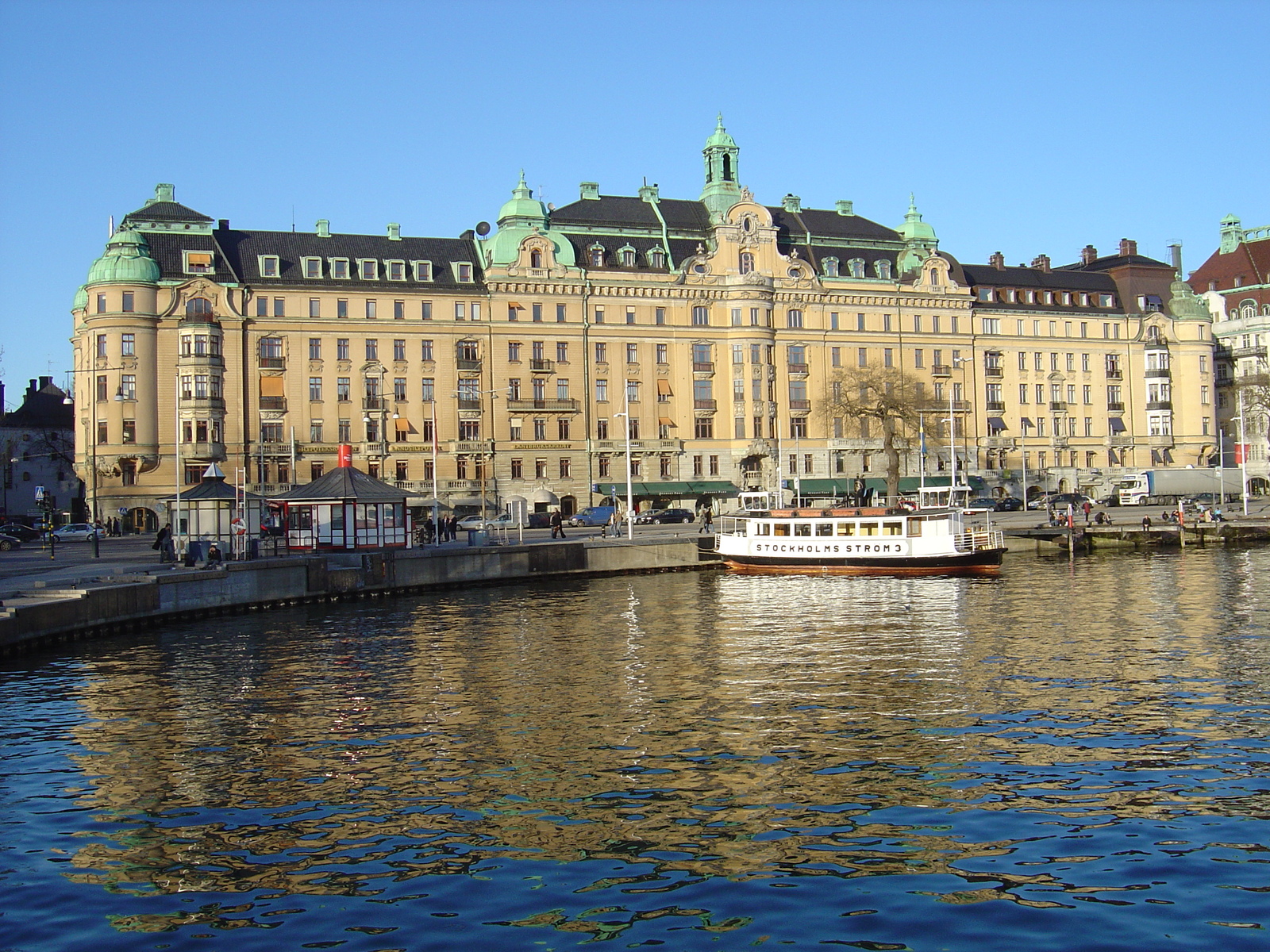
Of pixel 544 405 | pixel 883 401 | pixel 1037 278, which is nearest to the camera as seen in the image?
pixel 883 401

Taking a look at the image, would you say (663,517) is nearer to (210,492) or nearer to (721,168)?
(721,168)

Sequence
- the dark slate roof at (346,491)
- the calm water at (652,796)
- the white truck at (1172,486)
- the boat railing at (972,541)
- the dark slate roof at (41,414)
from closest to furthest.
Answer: the calm water at (652,796), the dark slate roof at (346,491), the boat railing at (972,541), the white truck at (1172,486), the dark slate roof at (41,414)

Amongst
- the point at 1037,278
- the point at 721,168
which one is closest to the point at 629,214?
the point at 721,168

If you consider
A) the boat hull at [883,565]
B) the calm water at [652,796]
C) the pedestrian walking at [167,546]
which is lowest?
the calm water at [652,796]

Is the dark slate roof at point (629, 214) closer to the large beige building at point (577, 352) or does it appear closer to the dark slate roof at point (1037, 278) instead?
the large beige building at point (577, 352)

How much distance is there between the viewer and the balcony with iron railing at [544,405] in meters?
116

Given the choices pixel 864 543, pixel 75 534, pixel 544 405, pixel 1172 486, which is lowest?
pixel 864 543

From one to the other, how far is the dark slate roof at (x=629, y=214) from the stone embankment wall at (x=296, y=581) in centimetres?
4759

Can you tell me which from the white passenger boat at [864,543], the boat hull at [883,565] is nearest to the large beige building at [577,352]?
the white passenger boat at [864,543]

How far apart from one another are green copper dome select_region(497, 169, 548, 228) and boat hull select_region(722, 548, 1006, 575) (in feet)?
166

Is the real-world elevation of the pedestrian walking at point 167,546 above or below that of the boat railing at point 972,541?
above

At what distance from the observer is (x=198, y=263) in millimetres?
107312

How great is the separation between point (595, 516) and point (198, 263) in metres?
40.4

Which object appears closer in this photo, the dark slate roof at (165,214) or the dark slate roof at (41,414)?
the dark slate roof at (165,214)
